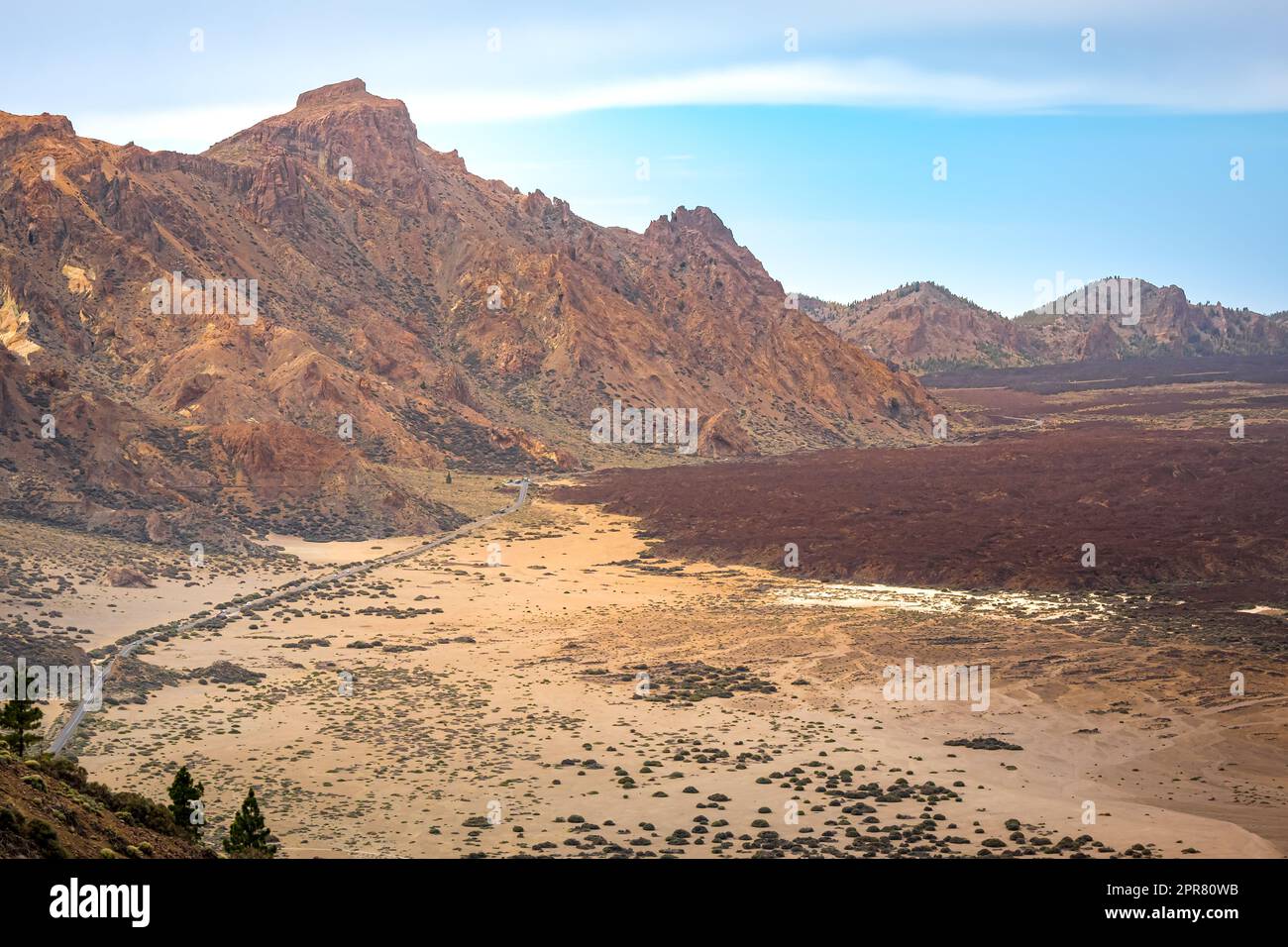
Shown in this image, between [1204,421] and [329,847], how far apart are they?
475 feet

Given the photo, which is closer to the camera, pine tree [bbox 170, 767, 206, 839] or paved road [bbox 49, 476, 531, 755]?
pine tree [bbox 170, 767, 206, 839]

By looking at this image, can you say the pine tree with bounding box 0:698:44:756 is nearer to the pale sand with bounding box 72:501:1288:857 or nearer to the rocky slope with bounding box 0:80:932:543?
the pale sand with bounding box 72:501:1288:857

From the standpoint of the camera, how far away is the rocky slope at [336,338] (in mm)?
68188

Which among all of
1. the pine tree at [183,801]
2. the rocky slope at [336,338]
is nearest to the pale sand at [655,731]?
the pine tree at [183,801]

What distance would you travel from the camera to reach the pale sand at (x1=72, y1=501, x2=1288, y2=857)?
25.5 m

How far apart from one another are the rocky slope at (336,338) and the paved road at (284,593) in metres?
3.09

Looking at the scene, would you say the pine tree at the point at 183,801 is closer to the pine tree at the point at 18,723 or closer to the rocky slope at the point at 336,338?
the pine tree at the point at 18,723

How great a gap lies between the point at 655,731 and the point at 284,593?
2306 cm

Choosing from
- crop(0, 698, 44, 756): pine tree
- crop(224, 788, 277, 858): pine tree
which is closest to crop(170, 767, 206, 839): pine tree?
crop(224, 788, 277, 858): pine tree

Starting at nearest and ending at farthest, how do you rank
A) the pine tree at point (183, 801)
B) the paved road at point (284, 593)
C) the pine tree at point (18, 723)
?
the pine tree at point (183, 801), the pine tree at point (18, 723), the paved road at point (284, 593)

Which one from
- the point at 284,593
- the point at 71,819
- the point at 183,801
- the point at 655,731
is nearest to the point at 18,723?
the point at 183,801

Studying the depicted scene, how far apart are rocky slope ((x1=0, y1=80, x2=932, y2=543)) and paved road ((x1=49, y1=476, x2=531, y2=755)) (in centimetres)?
309
